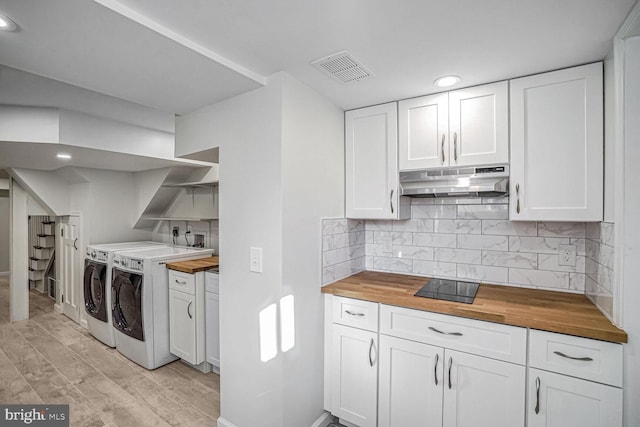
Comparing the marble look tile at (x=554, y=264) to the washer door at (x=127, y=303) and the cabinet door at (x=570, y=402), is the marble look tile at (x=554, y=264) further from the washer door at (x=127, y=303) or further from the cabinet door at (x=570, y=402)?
the washer door at (x=127, y=303)

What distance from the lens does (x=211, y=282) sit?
279cm

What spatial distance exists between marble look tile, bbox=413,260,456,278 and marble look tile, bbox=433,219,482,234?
0.26m

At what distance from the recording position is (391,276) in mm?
2412

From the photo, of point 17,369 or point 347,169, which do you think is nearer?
point 347,169

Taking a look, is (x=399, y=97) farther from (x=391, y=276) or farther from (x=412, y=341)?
A: (x=412, y=341)

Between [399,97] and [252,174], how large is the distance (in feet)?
3.76

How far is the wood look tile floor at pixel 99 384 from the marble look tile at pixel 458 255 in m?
2.06

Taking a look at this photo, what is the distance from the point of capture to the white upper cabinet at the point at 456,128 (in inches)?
72.4

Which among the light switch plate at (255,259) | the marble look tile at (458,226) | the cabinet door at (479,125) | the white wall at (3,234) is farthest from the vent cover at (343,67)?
the white wall at (3,234)

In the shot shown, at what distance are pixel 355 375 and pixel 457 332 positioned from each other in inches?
28.5

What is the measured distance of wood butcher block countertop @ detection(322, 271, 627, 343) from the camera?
1396 mm

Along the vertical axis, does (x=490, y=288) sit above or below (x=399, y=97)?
below

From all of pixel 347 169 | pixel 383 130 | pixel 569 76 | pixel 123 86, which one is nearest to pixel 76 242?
pixel 123 86

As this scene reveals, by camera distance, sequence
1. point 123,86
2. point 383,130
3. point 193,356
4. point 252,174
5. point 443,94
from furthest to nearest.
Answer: point 193,356 → point 383,130 → point 443,94 → point 252,174 → point 123,86
